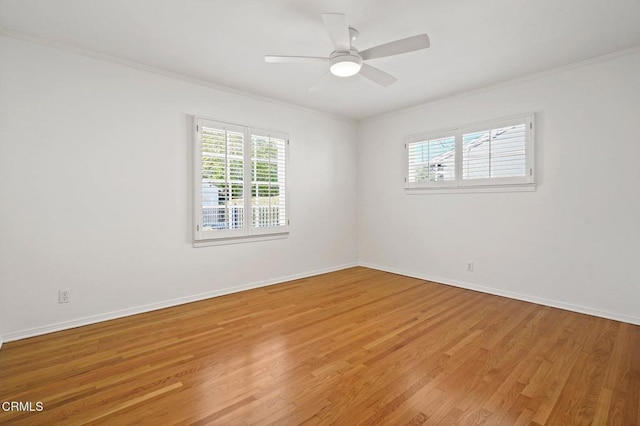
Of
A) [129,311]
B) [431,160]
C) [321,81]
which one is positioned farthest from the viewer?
[431,160]

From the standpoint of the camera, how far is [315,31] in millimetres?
2678

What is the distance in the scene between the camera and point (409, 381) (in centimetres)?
207

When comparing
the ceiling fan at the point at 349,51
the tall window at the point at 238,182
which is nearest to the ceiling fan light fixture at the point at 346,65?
the ceiling fan at the point at 349,51

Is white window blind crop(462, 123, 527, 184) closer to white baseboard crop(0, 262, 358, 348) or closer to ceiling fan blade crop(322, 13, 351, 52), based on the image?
ceiling fan blade crop(322, 13, 351, 52)

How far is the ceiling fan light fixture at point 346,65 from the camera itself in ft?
8.30

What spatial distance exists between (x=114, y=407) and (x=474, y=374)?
2.31m

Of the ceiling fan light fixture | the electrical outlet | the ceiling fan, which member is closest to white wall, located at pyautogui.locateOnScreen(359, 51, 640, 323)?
the ceiling fan

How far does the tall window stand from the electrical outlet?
1278 millimetres

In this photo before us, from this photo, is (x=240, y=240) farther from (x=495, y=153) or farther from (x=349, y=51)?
(x=495, y=153)

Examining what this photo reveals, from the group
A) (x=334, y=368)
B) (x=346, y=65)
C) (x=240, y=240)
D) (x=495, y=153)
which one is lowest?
(x=334, y=368)

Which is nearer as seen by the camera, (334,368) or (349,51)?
(334,368)

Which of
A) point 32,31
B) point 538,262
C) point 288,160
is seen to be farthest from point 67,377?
point 538,262

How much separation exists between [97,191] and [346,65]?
107 inches

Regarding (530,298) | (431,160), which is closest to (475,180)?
(431,160)
